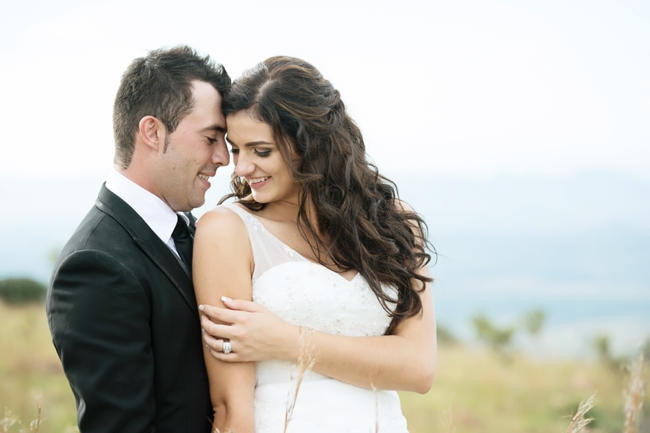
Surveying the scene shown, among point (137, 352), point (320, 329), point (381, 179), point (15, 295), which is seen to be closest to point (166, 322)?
point (137, 352)

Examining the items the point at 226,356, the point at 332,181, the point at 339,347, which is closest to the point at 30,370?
the point at 332,181

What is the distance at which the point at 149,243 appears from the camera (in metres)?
2.90

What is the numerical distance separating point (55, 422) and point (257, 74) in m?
6.85

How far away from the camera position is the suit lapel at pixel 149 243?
288 cm

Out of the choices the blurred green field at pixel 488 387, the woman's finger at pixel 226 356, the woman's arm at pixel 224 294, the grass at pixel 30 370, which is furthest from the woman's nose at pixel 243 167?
the blurred green field at pixel 488 387

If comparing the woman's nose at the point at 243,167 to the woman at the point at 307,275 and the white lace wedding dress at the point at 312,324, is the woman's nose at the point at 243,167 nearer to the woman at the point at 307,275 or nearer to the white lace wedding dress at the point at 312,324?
the woman at the point at 307,275

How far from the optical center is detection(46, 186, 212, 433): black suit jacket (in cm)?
262

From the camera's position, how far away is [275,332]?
116 inches

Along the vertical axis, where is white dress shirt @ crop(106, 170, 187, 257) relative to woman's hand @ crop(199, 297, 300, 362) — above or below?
above

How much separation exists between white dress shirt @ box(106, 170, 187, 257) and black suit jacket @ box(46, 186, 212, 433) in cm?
12

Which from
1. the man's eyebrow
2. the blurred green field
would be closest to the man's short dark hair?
the man's eyebrow

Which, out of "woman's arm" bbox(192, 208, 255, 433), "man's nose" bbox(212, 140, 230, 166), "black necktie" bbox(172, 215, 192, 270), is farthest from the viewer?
"man's nose" bbox(212, 140, 230, 166)

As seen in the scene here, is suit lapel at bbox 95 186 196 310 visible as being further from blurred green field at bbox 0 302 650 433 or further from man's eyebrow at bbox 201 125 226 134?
blurred green field at bbox 0 302 650 433

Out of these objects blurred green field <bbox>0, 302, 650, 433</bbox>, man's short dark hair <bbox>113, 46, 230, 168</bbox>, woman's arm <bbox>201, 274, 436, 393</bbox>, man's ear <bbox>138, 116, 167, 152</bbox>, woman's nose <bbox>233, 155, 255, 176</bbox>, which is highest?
man's short dark hair <bbox>113, 46, 230, 168</bbox>
